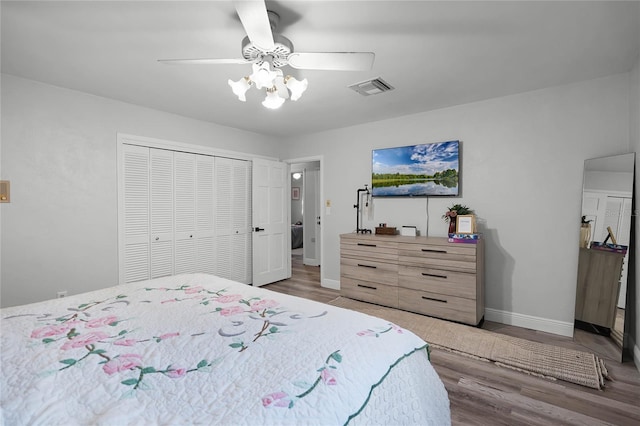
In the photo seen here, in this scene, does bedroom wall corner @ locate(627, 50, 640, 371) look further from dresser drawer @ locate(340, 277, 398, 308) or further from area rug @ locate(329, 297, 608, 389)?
dresser drawer @ locate(340, 277, 398, 308)

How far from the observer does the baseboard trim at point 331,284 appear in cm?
458

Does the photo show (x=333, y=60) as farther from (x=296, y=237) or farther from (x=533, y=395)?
(x=296, y=237)

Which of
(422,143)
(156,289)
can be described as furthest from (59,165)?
(422,143)

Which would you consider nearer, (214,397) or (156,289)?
(214,397)

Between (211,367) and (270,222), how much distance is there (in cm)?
388

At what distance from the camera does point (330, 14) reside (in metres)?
1.79

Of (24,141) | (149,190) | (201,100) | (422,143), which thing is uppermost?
(201,100)

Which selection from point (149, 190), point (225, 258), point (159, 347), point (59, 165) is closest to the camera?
point (159, 347)

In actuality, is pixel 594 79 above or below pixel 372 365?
above

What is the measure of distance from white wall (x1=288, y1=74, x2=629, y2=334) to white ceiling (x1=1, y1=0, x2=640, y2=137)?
239 mm

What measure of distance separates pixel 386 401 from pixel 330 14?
199cm

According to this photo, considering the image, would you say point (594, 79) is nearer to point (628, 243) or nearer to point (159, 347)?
point (628, 243)

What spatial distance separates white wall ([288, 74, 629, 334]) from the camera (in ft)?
9.25

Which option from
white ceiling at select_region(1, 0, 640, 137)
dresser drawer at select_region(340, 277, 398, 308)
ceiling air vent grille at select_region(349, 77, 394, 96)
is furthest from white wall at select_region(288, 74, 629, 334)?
ceiling air vent grille at select_region(349, 77, 394, 96)
